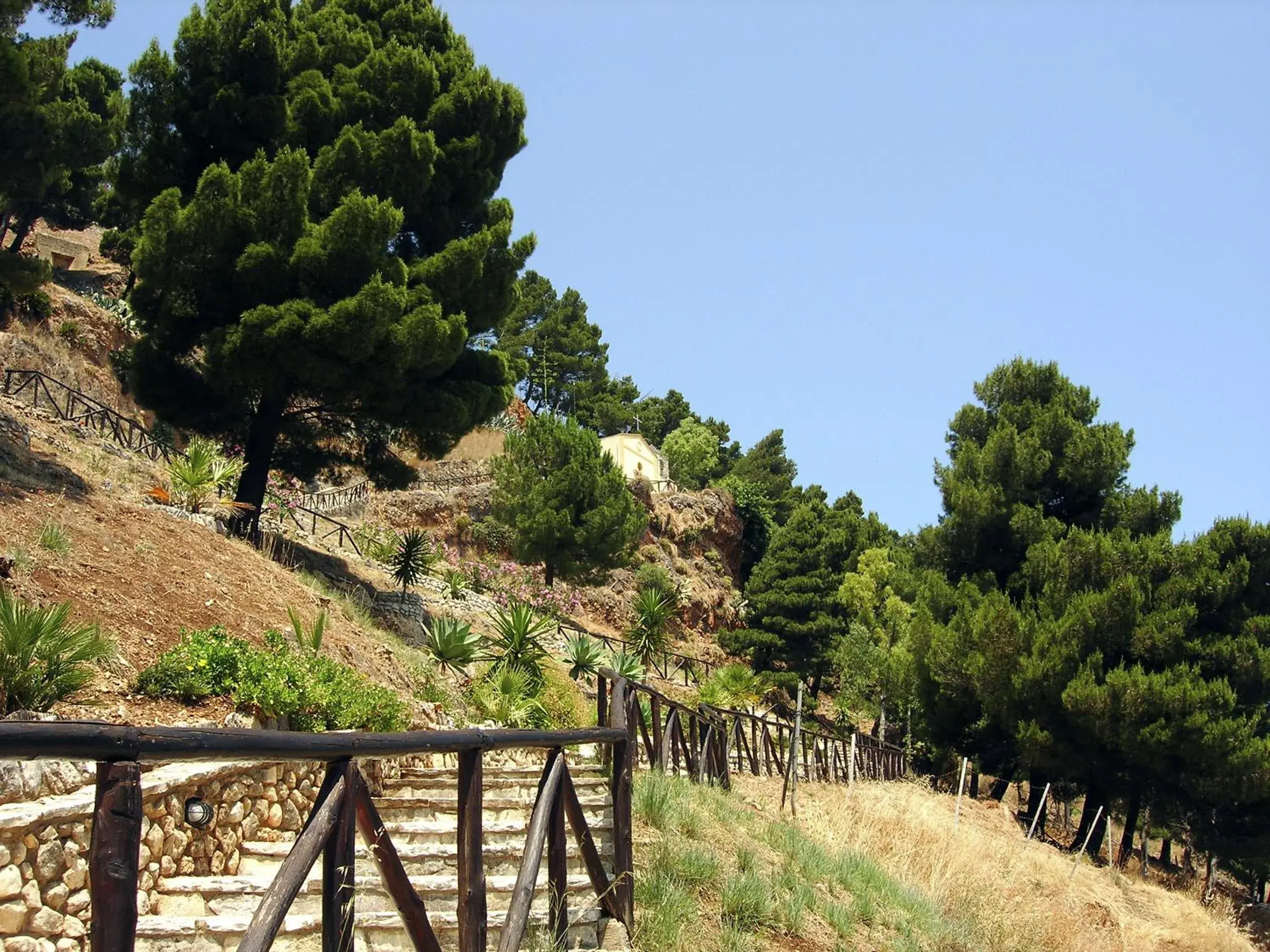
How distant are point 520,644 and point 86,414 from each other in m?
13.0

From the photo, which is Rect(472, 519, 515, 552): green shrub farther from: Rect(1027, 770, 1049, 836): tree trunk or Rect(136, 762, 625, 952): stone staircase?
Rect(136, 762, 625, 952): stone staircase

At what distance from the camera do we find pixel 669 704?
11.5 m

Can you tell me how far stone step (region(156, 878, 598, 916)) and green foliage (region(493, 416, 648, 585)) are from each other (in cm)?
2955

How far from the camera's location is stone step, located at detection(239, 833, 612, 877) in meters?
6.88

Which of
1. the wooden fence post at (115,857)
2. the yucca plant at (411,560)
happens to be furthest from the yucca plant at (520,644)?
the wooden fence post at (115,857)

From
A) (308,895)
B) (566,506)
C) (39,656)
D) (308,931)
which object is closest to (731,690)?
(566,506)

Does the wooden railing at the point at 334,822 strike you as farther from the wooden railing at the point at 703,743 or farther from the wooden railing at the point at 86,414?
the wooden railing at the point at 86,414

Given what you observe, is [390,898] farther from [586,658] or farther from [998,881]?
[586,658]

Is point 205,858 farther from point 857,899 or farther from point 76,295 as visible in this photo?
point 76,295

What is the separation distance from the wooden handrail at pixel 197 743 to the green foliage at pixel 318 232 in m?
13.3

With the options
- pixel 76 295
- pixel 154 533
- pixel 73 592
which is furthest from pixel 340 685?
pixel 76 295

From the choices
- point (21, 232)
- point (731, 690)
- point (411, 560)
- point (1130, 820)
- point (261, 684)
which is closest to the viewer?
point (261, 684)

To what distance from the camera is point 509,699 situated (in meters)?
13.4

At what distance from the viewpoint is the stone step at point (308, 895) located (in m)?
5.98
